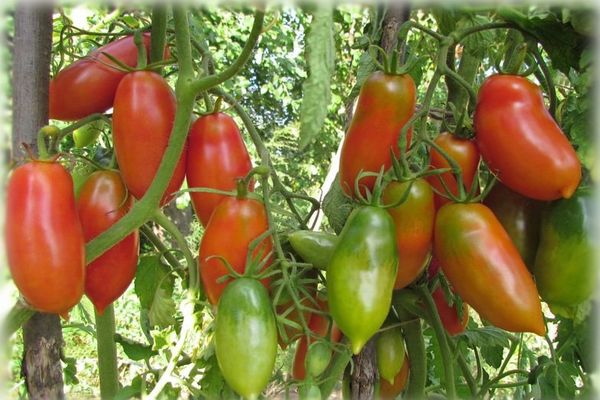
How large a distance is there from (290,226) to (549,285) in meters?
0.33

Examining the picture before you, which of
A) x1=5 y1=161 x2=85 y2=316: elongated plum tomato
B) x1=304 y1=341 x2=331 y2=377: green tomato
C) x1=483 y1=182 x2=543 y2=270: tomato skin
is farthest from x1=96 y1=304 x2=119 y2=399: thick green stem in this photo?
x1=483 y1=182 x2=543 y2=270: tomato skin

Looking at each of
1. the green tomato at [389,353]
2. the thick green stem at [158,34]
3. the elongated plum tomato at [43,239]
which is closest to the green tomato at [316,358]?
the green tomato at [389,353]

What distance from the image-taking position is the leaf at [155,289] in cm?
93

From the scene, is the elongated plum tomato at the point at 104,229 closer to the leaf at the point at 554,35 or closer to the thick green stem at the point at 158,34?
the thick green stem at the point at 158,34

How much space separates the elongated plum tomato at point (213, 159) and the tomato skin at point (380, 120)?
0.45ft

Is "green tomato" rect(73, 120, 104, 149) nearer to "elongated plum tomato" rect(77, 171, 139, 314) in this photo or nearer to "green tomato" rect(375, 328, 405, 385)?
"elongated plum tomato" rect(77, 171, 139, 314)

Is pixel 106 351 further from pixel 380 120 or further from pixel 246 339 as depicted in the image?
pixel 380 120

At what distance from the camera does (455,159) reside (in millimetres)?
722

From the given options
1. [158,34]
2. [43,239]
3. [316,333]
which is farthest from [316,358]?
[158,34]

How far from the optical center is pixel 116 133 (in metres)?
0.72

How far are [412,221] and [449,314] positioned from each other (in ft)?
0.80

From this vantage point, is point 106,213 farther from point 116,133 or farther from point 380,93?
point 380,93

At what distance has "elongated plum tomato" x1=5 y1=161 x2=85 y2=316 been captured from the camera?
2.08 ft

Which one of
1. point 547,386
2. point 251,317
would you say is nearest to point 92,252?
point 251,317
